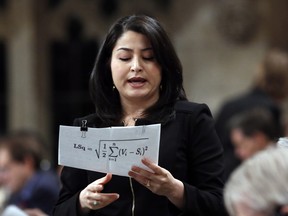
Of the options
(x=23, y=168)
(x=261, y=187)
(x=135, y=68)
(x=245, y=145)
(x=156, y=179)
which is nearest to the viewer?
(x=261, y=187)

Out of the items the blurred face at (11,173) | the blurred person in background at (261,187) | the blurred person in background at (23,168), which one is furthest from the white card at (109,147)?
the blurred face at (11,173)

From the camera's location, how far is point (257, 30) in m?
9.40

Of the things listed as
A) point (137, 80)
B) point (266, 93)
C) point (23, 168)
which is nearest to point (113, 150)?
point (137, 80)

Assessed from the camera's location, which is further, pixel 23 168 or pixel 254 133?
pixel 23 168

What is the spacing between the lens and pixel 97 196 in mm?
3764

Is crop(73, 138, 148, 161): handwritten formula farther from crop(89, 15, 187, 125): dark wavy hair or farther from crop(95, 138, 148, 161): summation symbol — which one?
crop(89, 15, 187, 125): dark wavy hair

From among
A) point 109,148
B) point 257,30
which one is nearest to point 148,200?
point 109,148

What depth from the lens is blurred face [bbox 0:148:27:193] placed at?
25.1 ft

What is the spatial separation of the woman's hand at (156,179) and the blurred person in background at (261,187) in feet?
2.21

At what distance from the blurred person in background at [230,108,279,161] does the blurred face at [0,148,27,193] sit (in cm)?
161

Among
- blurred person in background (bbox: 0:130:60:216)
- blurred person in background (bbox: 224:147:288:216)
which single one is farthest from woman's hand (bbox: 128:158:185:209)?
blurred person in background (bbox: 0:130:60:216)

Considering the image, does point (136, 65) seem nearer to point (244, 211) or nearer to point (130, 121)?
point (130, 121)

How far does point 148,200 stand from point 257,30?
18.6 ft

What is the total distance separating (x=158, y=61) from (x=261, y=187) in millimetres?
1103
